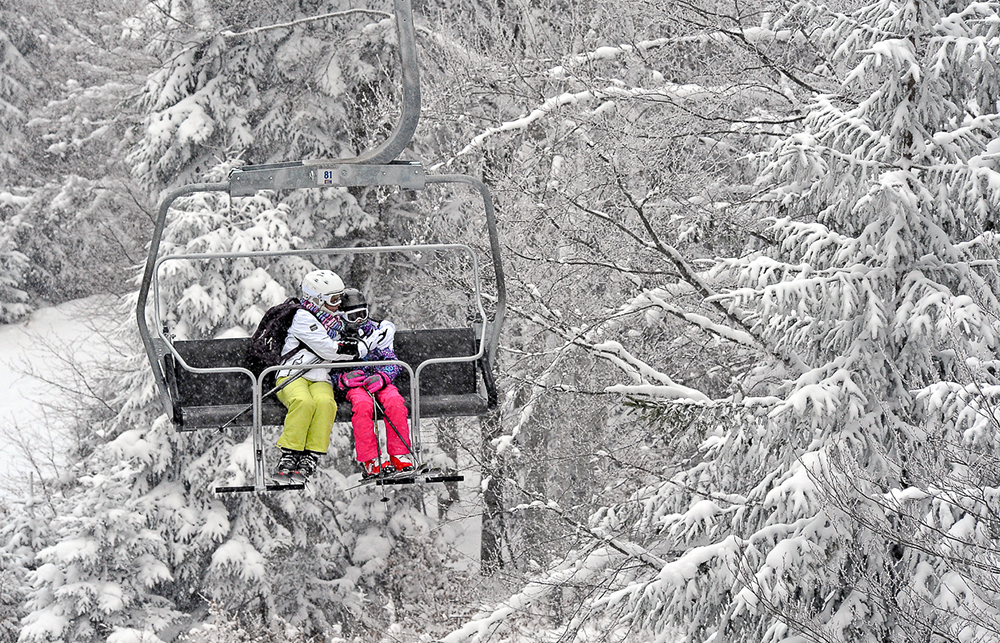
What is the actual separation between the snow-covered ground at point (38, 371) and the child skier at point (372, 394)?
58.8 ft

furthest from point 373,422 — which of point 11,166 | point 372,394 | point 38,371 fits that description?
point 11,166

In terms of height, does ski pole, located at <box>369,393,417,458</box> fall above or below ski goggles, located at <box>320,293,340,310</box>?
below

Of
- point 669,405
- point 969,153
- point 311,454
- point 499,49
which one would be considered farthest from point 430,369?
point 499,49

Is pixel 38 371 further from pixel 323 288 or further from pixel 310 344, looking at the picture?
pixel 323 288

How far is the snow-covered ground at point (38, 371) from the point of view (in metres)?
25.0

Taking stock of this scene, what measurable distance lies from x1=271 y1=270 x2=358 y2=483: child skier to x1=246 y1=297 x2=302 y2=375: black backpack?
4cm

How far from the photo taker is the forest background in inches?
323

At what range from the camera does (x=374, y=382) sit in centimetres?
683

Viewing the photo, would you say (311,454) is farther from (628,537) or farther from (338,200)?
(338,200)

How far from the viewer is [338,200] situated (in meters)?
17.5

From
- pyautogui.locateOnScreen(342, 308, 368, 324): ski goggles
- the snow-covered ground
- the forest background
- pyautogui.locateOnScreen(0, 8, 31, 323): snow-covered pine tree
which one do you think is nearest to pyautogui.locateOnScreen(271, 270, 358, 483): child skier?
pyautogui.locateOnScreen(342, 308, 368, 324): ski goggles

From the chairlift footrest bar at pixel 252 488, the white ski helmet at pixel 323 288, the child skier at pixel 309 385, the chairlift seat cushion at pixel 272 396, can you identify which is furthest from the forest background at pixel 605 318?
the chairlift footrest bar at pixel 252 488

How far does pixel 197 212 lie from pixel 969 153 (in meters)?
9.89

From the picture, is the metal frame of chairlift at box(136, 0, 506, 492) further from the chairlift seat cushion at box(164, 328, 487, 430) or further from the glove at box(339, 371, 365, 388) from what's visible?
the glove at box(339, 371, 365, 388)
